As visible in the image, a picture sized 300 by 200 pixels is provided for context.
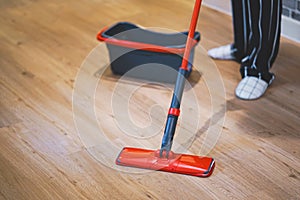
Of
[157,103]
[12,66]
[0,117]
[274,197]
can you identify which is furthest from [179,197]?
[12,66]

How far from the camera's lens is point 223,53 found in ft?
7.77

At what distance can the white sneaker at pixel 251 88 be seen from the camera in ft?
6.75

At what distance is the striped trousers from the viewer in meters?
2.05

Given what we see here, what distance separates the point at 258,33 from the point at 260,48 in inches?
2.5

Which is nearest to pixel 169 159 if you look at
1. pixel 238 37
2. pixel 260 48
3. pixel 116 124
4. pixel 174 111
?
pixel 174 111

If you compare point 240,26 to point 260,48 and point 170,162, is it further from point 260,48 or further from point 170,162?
point 170,162

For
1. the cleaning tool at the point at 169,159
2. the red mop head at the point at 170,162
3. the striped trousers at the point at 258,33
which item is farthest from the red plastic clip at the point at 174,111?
the striped trousers at the point at 258,33

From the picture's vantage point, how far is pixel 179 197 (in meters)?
1.54

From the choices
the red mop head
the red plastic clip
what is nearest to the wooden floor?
the red mop head

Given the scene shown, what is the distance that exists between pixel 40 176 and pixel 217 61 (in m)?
1.06

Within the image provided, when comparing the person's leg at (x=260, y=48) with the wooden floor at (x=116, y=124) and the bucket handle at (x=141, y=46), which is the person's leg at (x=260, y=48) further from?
the bucket handle at (x=141, y=46)

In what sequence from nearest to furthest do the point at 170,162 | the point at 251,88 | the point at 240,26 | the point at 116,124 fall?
1. the point at 170,162
2. the point at 116,124
3. the point at 251,88
4. the point at 240,26

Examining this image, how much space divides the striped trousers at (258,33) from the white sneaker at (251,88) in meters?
0.03

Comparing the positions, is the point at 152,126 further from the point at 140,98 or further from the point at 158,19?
the point at 158,19
